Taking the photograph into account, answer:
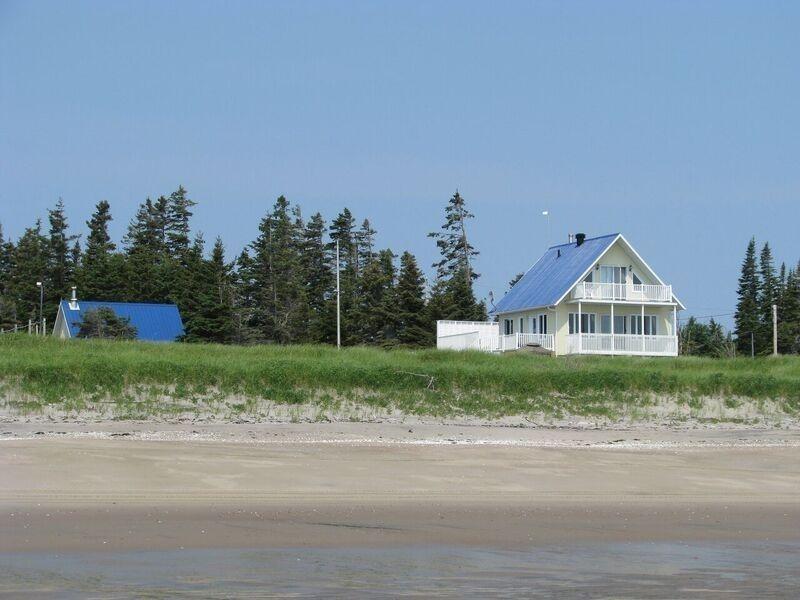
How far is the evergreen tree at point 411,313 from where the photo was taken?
59.2 metres

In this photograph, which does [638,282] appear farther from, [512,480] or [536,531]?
[536,531]

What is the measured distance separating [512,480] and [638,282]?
38.1 m

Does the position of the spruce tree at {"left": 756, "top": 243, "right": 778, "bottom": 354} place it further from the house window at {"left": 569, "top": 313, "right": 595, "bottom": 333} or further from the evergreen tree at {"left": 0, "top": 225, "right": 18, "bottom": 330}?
the evergreen tree at {"left": 0, "top": 225, "right": 18, "bottom": 330}

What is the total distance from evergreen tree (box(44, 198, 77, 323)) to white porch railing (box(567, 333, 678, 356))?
35448 millimetres

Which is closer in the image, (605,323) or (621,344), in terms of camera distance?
(621,344)

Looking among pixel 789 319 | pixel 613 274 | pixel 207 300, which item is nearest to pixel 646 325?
pixel 613 274

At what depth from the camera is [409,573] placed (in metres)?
9.54

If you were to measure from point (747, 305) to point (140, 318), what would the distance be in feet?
156

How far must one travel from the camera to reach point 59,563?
30.9 feet

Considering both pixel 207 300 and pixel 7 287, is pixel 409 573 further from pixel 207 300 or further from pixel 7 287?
pixel 7 287

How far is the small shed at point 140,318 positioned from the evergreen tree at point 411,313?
40.2 ft

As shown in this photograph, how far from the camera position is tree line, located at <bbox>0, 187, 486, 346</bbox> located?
199 feet

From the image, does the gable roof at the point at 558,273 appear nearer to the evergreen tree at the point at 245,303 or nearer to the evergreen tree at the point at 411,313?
the evergreen tree at the point at 411,313

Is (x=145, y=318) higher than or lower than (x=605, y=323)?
higher
